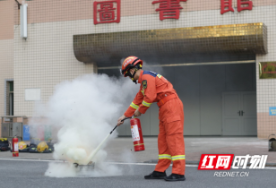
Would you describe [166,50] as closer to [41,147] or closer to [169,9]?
[169,9]

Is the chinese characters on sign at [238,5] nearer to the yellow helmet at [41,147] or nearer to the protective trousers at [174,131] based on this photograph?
the yellow helmet at [41,147]

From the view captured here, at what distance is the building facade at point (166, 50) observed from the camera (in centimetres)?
1465

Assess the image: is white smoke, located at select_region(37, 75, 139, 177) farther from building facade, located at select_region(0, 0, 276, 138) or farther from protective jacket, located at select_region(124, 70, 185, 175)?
building facade, located at select_region(0, 0, 276, 138)

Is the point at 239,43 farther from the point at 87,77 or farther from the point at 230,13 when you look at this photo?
the point at 87,77

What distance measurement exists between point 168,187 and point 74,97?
2.94 meters

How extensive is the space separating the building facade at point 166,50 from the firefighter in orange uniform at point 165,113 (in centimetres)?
863

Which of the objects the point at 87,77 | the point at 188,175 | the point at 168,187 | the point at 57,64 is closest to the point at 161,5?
the point at 57,64

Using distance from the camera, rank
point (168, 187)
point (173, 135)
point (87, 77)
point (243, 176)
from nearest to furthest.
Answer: point (168, 187) → point (173, 135) → point (243, 176) → point (87, 77)

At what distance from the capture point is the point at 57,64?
16844 millimetres

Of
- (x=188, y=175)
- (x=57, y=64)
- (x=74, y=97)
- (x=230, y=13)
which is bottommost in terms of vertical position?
(x=188, y=175)

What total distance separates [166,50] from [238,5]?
3220 mm

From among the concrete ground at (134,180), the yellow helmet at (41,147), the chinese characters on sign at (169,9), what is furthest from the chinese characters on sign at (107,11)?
the concrete ground at (134,180)

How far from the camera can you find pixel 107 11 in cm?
1617
